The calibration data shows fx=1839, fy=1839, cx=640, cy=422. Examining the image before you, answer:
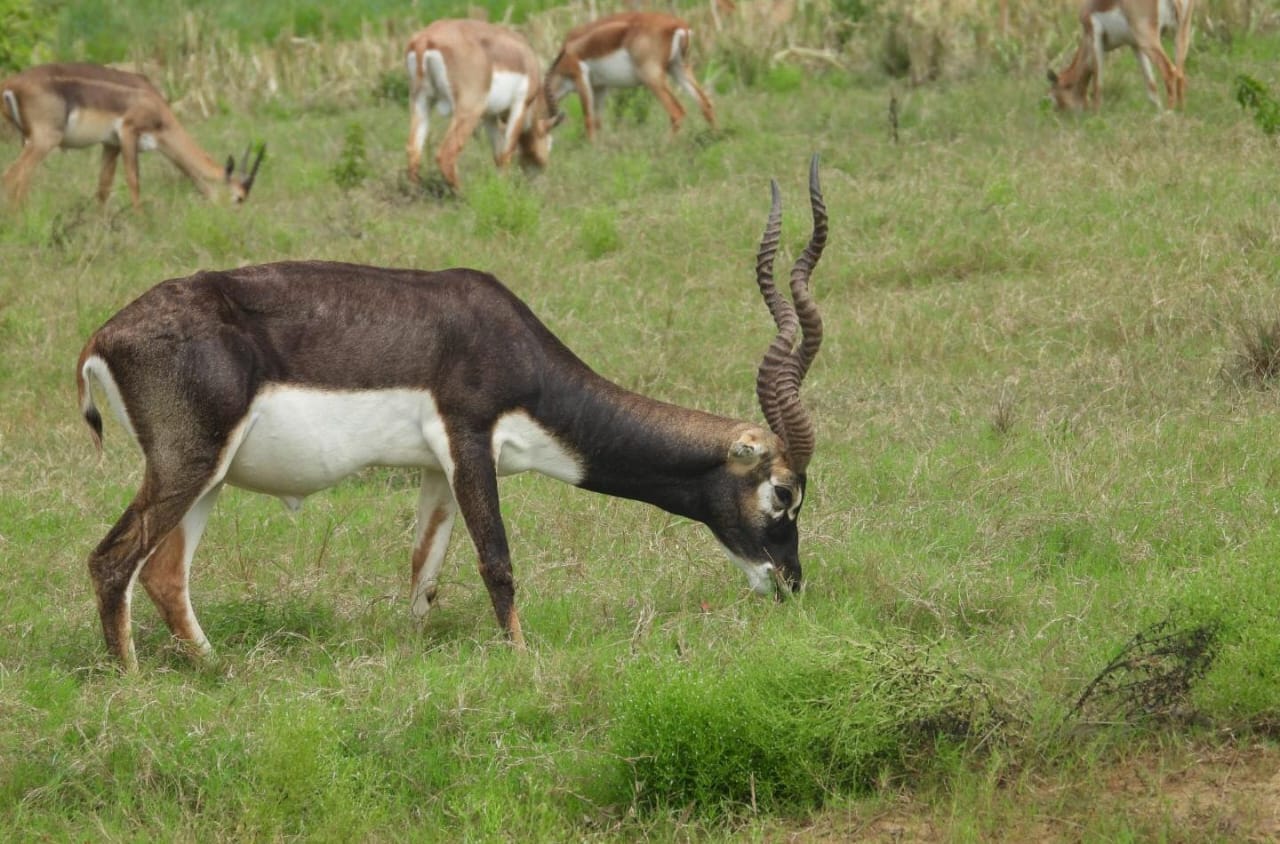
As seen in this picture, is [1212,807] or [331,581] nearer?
[1212,807]

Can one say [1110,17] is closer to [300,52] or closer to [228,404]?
[300,52]

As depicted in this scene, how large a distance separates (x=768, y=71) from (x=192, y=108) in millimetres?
5639

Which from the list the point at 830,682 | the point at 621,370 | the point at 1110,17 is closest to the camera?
the point at 830,682

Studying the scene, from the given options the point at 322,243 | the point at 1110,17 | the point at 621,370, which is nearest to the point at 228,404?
the point at 621,370

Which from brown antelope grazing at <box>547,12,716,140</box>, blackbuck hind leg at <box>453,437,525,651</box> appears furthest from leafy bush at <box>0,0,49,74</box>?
blackbuck hind leg at <box>453,437,525,651</box>

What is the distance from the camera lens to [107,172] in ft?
44.7

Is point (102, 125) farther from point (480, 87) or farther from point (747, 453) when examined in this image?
point (747, 453)

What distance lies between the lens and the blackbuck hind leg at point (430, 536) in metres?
6.23

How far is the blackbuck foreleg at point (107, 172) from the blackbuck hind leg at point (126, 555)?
798 centimetres

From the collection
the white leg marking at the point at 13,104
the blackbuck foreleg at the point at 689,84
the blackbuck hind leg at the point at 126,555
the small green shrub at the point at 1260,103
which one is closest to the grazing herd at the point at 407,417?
the blackbuck hind leg at the point at 126,555

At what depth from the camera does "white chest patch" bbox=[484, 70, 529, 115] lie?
14.4 meters

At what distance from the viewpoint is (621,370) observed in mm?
9031

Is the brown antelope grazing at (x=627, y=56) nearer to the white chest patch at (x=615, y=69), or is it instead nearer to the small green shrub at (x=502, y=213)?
the white chest patch at (x=615, y=69)

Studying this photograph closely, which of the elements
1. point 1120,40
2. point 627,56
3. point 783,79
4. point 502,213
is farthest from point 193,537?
point 783,79
